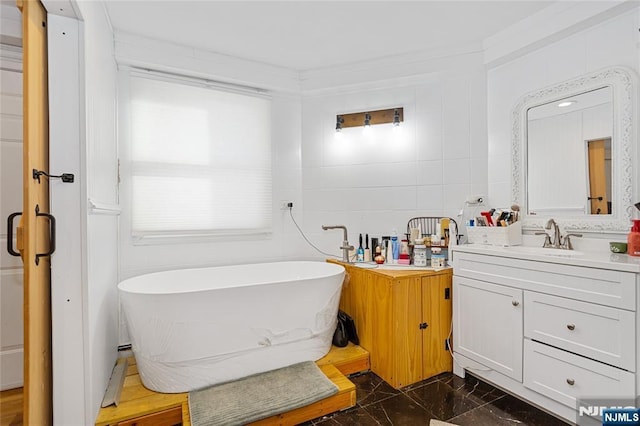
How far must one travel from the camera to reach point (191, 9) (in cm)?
210

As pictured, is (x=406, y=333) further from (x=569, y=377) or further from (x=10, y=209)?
(x=10, y=209)

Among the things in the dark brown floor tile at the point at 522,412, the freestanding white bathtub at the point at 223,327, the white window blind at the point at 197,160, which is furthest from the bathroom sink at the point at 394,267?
the white window blind at the point at 197,160

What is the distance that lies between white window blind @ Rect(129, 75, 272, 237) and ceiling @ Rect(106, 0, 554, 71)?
42 centimetres

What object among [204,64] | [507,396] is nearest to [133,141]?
[204,64]

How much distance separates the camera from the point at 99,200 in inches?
68.6

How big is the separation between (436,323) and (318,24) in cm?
228

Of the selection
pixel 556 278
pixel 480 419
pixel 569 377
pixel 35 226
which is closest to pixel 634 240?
pixel 556 278

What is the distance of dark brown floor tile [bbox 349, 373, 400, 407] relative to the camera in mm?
1961

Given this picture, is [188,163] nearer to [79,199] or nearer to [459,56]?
[79,199]

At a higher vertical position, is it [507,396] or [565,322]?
[565,322]

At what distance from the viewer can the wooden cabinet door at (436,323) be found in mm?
2177

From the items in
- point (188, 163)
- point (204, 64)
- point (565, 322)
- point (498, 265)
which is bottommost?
point (565, 322)

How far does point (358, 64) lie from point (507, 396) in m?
2.74

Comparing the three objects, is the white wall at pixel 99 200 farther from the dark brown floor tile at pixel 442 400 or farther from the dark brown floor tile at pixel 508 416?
the dark brown floor tile at pixel 508 416
